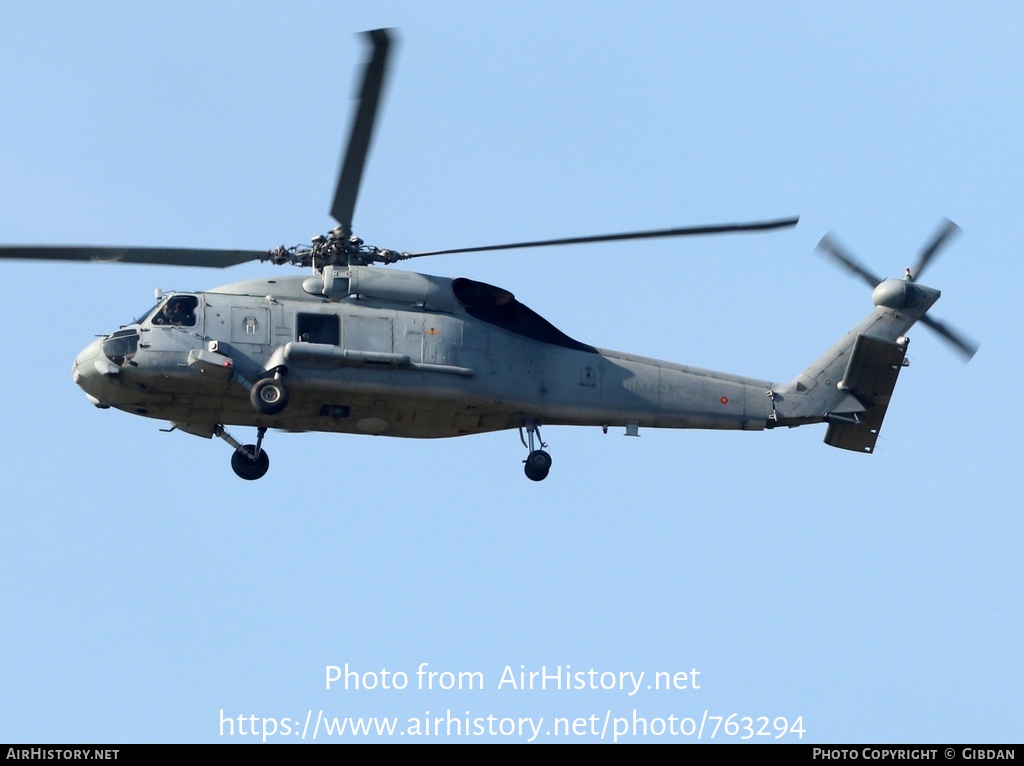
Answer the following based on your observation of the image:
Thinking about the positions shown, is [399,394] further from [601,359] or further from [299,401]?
[601,359]

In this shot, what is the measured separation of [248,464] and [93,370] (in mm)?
3276

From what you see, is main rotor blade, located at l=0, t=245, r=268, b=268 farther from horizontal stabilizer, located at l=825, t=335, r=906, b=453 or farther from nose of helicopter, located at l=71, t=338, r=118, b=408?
horizontal stabilizer, located at l=825, t=335, r=906, b=453

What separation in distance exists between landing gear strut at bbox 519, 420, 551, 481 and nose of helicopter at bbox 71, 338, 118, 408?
7422 mm

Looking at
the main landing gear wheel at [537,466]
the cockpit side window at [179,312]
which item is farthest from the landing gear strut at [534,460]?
the cockpit side window at [179,312]

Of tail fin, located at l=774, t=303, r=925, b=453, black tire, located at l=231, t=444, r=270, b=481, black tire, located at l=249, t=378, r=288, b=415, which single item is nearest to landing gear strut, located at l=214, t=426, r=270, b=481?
black tire, located at l=231, t=444, r=270, b=481

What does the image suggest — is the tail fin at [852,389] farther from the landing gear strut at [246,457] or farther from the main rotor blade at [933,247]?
the landing gear strut at [246,457]

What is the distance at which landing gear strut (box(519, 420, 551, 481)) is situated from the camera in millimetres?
31078

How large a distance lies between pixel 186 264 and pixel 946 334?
14712mm

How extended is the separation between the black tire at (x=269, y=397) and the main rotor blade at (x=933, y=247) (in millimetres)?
13039

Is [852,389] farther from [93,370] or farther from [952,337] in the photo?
[93,370]

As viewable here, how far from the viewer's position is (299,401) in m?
29.4
